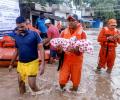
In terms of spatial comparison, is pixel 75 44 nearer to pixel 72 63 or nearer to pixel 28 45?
pixel 72 63

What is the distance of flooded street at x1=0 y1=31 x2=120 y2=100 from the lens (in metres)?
7.46

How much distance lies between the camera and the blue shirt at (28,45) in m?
6.59

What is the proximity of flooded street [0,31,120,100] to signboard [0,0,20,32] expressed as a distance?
11.2 ft

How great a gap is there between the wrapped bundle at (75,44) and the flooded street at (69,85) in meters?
1.23

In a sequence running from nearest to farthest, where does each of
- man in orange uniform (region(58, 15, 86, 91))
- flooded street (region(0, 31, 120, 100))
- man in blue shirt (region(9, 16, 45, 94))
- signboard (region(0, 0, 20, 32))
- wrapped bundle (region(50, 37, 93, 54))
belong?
man in blue shirt (region(9, 16, 45, 94)) → wrapped bundle (region(50, 37, 93, 54)) → man in orange uniform (region(58, 15, 86, 91)) → flooded street (region(0, 31, 120, 100)) → signboard (region(0, 0, 20, 32))

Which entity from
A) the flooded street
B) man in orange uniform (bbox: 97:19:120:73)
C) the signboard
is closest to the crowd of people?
the flooded street

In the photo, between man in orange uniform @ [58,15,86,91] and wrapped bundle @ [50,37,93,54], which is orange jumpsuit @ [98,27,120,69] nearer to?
man in orange uniform @ [58,15,86,91]


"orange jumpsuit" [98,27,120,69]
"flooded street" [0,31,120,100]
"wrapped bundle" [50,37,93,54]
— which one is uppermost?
"wrapped bundle" [50,37,93,54]

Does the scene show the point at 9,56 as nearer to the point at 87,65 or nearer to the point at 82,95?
the point at 87,65

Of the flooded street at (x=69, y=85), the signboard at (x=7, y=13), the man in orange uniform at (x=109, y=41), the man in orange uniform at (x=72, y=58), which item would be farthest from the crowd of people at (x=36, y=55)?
the signboard at (x=7, y=13)

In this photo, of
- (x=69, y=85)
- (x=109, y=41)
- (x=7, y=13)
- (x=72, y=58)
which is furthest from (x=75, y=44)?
(x=7, y=13)

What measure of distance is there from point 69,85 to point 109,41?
2.33 metres

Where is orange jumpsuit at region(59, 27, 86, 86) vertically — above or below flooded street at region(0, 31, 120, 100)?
above

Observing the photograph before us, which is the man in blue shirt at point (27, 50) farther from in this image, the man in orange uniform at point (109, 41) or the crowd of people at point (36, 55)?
the man in orange uniform at point (109, 41)
